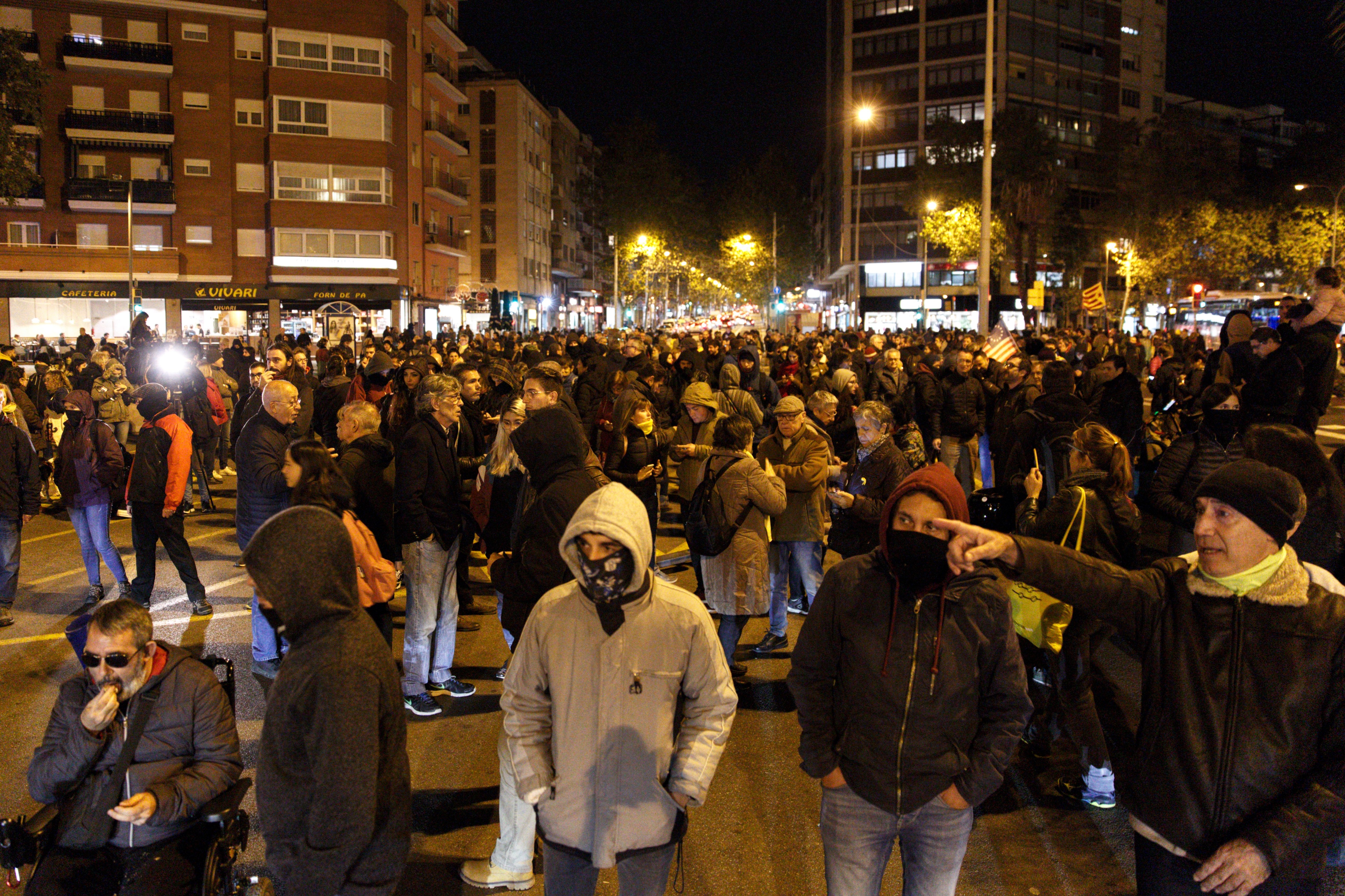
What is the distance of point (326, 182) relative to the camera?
143ft

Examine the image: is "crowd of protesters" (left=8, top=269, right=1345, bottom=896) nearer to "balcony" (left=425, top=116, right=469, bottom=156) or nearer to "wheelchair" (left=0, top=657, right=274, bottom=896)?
"wheelchair" (left=0, top=657, right=274, bottom=896)

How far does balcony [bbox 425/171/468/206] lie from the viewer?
49312 millimetres

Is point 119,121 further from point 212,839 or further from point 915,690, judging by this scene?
point 915,690

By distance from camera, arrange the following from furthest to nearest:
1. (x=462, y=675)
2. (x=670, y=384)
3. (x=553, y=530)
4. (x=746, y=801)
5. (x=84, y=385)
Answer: (x=670, y=384) < (x=84, y=385) < (x=462, y=675) < (x=746, y=801) < (x=553, y=530)

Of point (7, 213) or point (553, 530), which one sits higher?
point (7, 213)

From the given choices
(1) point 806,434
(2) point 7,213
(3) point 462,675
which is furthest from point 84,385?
(2) point 7,213

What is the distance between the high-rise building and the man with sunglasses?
6335 cm

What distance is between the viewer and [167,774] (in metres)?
3.37

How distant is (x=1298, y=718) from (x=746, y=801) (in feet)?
9.53

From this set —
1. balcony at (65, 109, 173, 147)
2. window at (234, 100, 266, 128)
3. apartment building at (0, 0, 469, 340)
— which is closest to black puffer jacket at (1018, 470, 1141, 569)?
apartment building at (0, 0, 469, 340)

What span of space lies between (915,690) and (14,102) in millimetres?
36963

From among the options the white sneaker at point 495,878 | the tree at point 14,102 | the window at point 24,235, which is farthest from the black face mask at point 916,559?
the window at point 24,235

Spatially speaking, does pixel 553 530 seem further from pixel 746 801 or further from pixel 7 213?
pixel 7 213

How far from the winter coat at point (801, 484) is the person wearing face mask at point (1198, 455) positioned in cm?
217
